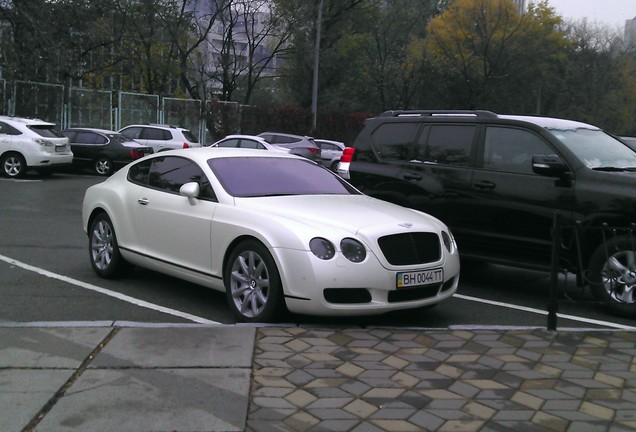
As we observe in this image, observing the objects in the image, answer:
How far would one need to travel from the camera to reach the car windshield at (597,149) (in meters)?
7.05

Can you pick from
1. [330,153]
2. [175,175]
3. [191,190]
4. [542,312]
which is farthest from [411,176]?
[330,153]

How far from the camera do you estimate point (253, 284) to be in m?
5.83

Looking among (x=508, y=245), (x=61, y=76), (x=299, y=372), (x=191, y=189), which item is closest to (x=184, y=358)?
(x=299, y=372)

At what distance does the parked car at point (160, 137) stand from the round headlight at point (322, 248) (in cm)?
1894

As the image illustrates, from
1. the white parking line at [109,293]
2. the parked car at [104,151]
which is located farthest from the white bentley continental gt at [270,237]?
the parked car at [104,151]

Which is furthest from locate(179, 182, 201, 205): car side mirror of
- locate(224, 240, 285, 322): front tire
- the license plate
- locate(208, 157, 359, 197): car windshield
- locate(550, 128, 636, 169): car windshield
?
locate(550, 128, 636, 169): car windshield

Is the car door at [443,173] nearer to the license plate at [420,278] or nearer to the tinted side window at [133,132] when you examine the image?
the license plate at [420,278]

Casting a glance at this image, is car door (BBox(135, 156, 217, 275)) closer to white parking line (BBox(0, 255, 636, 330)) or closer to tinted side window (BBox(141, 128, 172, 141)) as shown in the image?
white parking line (BBox(0, 255, 636, 330))

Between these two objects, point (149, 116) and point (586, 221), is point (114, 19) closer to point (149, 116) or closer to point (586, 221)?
point (149, 116)

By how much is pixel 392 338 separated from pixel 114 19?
30137mm

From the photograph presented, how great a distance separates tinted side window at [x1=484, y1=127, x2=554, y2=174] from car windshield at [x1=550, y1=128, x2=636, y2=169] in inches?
9.1

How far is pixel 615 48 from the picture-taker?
49.0 m

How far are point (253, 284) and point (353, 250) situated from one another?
880mm

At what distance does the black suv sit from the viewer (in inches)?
256
